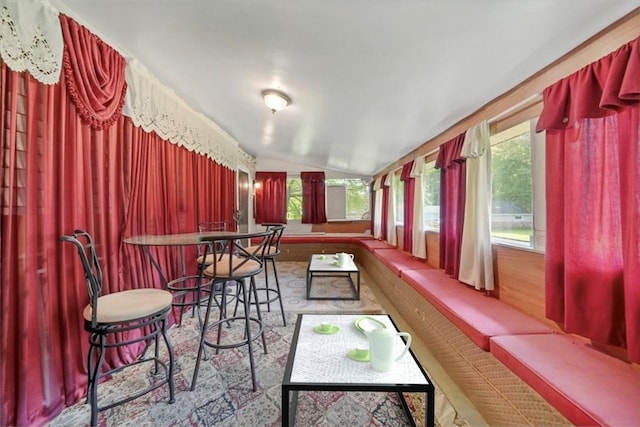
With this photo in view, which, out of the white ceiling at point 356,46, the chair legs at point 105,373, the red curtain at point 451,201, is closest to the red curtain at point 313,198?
the white ceiling at point 356,46

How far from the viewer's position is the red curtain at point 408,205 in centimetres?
352

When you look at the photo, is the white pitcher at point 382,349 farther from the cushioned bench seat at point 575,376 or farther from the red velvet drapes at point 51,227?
the red velvet drapes at point 51,227

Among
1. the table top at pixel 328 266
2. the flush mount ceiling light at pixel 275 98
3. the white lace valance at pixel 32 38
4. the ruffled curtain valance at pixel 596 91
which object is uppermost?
the flush mount ceiling light at pixel 275 98

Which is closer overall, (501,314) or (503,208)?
(501,314)

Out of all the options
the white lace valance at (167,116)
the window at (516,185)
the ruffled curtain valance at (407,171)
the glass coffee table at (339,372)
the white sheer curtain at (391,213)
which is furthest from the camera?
the white sheer curtain at (391,213)

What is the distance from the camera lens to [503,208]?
189 centimetres

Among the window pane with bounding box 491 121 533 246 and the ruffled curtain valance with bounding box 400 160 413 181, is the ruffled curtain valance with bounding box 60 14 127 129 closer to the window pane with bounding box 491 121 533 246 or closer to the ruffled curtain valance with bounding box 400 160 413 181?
the window pane with bounding box 491 121 533 246

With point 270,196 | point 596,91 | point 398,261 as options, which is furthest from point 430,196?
point 270,196

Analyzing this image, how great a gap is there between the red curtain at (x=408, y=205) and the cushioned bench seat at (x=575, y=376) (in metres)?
2.30

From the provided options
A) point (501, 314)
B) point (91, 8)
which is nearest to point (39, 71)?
point (91, 8)

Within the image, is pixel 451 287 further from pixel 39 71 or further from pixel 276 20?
pixel 39 71

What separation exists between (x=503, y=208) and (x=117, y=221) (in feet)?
9.14

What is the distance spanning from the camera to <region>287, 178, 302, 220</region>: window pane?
611 cm

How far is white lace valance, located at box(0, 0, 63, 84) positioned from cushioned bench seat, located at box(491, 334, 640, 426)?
100 inches
